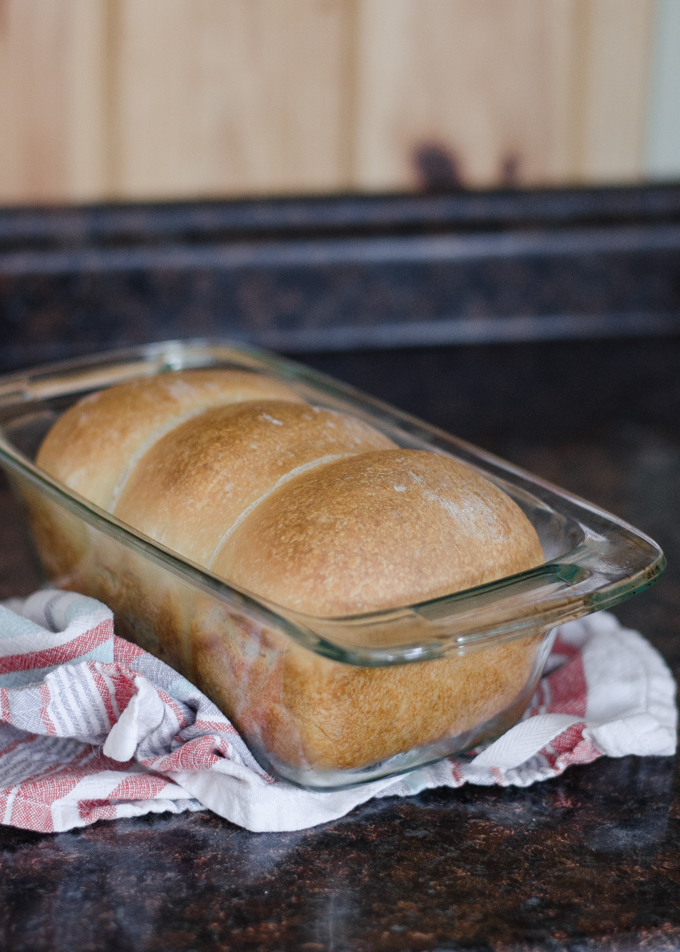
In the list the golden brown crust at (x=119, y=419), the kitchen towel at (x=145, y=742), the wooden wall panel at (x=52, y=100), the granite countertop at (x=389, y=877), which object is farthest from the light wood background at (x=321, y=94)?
the granite countertop at (x=389, y=877)

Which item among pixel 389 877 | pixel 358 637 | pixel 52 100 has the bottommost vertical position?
pixel 389 877

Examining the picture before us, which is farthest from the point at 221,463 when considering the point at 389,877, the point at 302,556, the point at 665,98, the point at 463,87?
the point at 665,98

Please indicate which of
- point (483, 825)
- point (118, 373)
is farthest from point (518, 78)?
point (483, 825)

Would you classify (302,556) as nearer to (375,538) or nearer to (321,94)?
(375,538)

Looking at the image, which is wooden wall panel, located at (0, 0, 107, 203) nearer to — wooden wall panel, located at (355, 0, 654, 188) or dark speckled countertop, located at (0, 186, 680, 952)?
dark speckled countertop, located at (0, 186, 680, 952)

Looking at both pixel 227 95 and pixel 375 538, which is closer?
pixel 375 538

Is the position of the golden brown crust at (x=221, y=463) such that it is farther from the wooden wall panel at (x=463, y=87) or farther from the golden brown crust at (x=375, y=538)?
the wooden wall panel at (x=463, y=87)

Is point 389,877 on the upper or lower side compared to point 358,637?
lower

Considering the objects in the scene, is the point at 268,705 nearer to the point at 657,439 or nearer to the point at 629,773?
the point at 629,773
